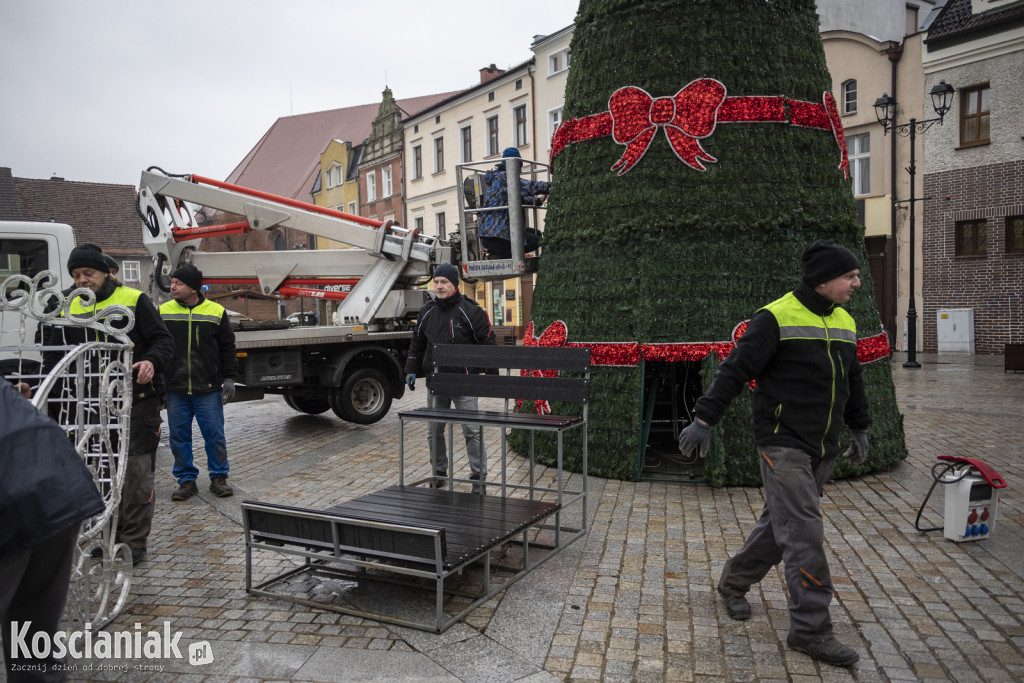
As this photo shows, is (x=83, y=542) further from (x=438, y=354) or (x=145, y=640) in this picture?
(x=438, y=354)

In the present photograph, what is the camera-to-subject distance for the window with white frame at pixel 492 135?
32.7 meters

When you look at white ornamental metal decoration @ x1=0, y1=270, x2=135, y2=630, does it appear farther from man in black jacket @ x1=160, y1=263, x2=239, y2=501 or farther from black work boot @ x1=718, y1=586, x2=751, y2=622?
black work boot @ x1=718, y1=586, x2=751, y2=622

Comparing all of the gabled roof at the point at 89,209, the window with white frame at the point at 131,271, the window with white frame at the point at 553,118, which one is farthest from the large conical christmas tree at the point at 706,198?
the window with white frame at the point at 131,271

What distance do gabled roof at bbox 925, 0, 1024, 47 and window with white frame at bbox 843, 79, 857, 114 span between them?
2.51 metres

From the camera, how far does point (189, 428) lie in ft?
23.0

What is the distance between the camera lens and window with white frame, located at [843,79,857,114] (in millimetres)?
23156

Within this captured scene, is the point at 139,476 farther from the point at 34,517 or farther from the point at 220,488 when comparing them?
the point at 34,517

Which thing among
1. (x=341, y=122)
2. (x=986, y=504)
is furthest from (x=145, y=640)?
(x=341, y=122)

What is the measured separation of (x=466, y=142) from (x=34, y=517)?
33807 millimetres

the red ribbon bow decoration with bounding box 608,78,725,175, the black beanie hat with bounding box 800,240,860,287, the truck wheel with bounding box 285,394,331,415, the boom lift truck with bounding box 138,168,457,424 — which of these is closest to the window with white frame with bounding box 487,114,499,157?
the boom lift truck with bounding box 138,168,457,424

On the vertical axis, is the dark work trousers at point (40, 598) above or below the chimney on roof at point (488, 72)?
below

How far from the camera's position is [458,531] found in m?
4.51

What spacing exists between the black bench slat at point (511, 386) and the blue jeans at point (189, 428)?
2144mm

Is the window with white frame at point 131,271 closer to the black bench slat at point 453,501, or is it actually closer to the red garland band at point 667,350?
the red garland band at point 667,350
